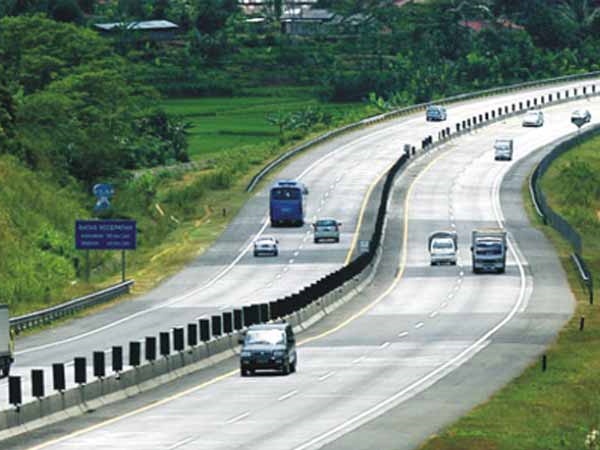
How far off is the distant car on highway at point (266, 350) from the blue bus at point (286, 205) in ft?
216

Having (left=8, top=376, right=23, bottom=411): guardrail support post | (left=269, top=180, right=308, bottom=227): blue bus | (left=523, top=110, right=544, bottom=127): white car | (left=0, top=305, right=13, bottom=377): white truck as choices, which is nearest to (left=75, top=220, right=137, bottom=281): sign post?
(left=269, top=180, right=308, bottom=227): blue bus

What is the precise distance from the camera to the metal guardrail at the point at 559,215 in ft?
357

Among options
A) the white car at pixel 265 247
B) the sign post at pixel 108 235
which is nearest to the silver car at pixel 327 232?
the white car at pixel 265 247

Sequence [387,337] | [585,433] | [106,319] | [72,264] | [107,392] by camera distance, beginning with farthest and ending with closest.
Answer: [72,264]
[106,319]
[387,337]
[107,392]
[585,433]

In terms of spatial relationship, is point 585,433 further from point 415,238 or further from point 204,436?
point 415,238

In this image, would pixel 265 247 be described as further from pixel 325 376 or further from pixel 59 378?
pixel 59 378

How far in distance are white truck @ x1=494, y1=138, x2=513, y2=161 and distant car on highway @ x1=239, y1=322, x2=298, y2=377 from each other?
106061 mm

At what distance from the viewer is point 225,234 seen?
441 feet

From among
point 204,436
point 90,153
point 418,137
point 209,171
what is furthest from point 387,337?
point 418,137

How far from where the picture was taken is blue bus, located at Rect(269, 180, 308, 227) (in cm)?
13525

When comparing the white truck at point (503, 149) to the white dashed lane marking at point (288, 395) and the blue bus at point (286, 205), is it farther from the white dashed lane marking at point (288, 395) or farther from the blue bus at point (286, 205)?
the white dashed lane marking at point (288, 395)

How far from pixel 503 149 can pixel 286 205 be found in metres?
42.3

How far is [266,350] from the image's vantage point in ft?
225

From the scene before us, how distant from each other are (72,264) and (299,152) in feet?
213
